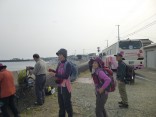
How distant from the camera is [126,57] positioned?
2434cm

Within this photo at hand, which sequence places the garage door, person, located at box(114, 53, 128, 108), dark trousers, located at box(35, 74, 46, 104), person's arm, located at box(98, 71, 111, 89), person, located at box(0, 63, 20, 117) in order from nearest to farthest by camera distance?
1. person's arm, located at box(98, 71, 111, 89)
2. person, located at box(0, 63, 20, 117)
3. person, located at box(114, 53, 128, 108)
4. dark trousers, located at box(35, 74, 46, 104)
5. the garage door

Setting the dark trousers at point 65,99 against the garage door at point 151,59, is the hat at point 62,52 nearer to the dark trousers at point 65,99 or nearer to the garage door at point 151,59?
the dark trousers at point 65,99

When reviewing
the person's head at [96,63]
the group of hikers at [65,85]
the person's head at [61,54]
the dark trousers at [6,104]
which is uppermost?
the person's head at [61,54]

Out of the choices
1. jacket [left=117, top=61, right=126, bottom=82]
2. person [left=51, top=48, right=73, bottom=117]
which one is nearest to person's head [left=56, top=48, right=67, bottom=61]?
person [left=51, top=48, right=73, bottom=117]

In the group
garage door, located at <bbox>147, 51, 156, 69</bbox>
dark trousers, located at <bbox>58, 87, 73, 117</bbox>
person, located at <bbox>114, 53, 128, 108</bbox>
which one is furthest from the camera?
garage door, located at <bbox>147, 51, 156, 69</bbox>

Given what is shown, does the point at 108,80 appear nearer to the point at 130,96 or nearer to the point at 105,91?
the point at 105,91

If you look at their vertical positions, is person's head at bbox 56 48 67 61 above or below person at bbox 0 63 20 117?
above

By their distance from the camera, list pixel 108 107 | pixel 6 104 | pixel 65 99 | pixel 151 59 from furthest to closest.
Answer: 1. pixel 151 59
2. pixel 108 107
3. pixel 6 104
4. pixel 65 99

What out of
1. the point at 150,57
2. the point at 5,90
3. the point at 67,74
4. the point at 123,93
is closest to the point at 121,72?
the point at 123,93

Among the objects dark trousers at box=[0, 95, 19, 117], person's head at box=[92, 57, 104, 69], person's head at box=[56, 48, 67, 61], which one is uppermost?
person's head at box=[56, 48, 67, 61]

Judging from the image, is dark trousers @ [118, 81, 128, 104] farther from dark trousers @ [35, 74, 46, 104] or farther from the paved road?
dark trousers @ [35, 74, 46, 104]

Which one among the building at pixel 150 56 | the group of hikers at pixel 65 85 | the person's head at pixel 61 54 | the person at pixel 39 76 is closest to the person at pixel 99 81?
the group of hikers at pixel 65 85

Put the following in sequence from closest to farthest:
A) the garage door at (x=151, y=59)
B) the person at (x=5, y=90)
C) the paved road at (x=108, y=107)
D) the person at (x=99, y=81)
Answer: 1. the person at (x=99, y=81)
2. the person at (x=5, y=90)
3. the paved road at (x=108, y=107)
4. the garage door at (x=151, y=59)

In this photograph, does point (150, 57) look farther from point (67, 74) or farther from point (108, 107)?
point (67, 74)
